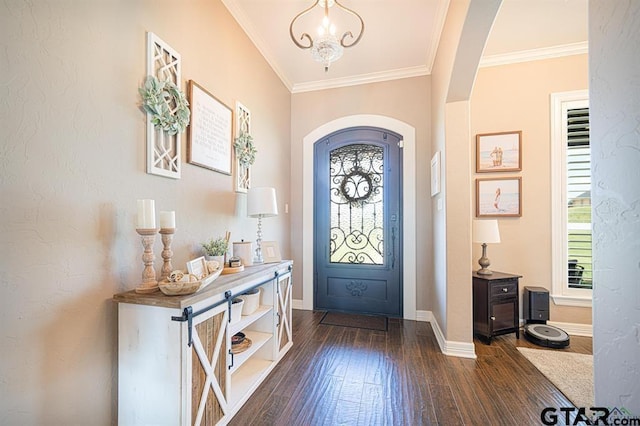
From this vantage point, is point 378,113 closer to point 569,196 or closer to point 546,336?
point 569,196

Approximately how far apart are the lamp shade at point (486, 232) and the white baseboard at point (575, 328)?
4.16 ft

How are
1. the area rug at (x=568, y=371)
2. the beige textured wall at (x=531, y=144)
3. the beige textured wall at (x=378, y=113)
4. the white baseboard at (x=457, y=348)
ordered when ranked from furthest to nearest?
the beige textured wall at (x=378, y=113), the beige textured wall at (x=531, y=144), the white baseboard at (x=457, y=348), the area rug at (x=568, y=371)

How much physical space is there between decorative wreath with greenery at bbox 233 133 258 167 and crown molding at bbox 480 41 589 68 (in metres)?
2.53

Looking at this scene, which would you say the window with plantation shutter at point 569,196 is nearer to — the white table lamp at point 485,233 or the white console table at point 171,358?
the white table lamp at point 485,233

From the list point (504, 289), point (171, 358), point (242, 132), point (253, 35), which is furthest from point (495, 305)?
point (253, 35)

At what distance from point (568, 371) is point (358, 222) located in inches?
88.1

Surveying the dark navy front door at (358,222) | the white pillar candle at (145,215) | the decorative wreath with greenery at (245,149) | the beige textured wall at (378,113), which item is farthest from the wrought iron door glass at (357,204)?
the white pillar candle at (145,215)

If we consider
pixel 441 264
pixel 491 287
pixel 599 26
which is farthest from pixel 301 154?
pixel 599 26

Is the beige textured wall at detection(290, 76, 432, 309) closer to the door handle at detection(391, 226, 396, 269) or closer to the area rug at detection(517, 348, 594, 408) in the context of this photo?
the door handle at detection(391, 226, 396, 269)

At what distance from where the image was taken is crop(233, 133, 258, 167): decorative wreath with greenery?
7.59 ft

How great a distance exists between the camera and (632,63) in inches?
20.0

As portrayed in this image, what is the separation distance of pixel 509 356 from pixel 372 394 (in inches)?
53.6

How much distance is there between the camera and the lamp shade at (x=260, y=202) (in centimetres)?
223

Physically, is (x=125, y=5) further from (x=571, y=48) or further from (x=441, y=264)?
(x=571, y=48)
